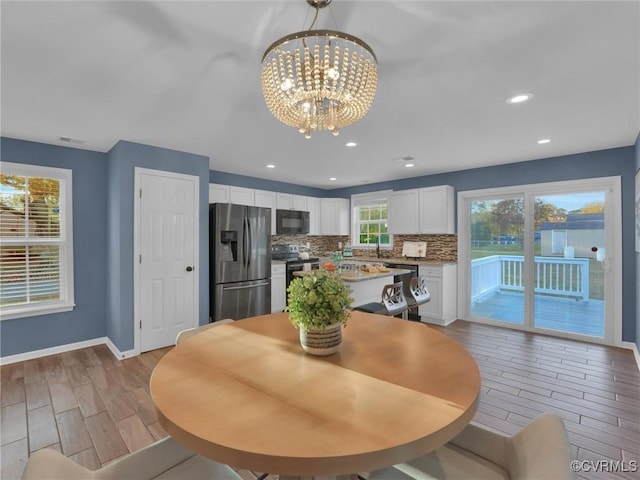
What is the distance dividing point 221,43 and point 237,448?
75.0 inches

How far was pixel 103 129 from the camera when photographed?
3.06 metres

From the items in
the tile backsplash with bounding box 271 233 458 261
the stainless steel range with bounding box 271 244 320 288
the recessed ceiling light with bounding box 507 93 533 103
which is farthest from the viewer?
the stainless steel range with bounding box 271 244 320 288

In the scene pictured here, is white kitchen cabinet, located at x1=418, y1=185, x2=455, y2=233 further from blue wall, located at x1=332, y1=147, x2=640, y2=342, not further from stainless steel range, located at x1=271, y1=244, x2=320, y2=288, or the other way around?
stainless steel range, located at x1=271, y1=244, x2=320, y2=288

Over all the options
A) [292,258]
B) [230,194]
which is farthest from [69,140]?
[292,258]

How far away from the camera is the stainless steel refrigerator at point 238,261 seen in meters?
4.12

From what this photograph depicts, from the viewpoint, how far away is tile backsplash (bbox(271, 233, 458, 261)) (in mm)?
5117

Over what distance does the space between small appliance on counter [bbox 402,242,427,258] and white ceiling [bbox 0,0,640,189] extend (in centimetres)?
216

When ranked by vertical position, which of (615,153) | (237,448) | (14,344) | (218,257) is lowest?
(14,344)

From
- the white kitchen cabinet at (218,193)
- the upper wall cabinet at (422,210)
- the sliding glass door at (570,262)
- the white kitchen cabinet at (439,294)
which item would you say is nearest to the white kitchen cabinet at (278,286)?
the white kitchen cabinet at (218,193)

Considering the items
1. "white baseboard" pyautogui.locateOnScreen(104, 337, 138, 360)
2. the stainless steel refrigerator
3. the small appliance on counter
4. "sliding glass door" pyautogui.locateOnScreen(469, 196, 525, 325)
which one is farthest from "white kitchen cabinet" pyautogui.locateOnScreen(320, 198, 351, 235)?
"white baseboard" pyautogui.locateOnScreen(104, 337, 138, 360)

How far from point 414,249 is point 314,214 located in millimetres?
2062

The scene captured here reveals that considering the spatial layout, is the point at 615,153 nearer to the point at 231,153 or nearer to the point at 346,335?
the point at 346,335

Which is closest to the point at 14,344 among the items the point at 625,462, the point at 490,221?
the point at 625,462

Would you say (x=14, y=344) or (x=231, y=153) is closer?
(x=14, y=344)
